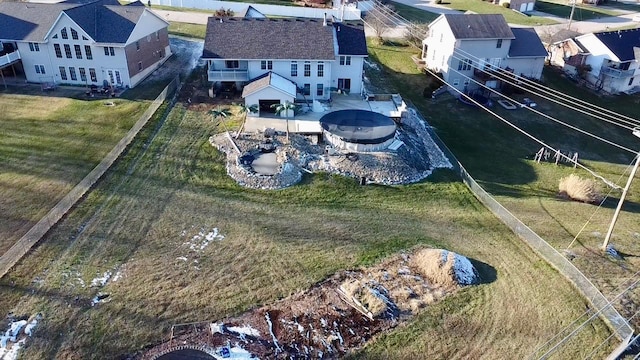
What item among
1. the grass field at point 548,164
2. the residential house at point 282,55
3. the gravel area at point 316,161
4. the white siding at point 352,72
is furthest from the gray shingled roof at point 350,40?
the gravel area at point 316,161

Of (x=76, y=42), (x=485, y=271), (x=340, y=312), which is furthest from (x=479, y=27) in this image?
(x=76, y=42)

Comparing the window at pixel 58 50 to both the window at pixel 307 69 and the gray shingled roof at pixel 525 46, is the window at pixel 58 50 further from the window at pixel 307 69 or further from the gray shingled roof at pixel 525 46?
the gray shingled roof at pixel 525 46

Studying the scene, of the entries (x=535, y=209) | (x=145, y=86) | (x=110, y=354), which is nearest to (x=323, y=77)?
(x=145, y=86)

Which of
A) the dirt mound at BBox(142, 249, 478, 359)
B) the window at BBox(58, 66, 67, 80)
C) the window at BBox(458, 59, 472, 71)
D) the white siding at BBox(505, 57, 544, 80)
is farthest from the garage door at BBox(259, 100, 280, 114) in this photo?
the white siding at BBox(505, 57, 544, 80)

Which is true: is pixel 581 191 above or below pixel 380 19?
below

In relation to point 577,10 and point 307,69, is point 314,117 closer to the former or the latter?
point 307,69

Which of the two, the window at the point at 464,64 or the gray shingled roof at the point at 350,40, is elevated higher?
the gray shingled roof at the point at 350,40
